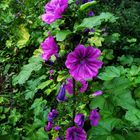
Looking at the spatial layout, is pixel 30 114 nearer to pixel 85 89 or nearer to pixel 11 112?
pixel 11 112

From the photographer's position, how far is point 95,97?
170 centimetres

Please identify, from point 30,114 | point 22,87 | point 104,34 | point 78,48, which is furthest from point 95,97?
point 104,34

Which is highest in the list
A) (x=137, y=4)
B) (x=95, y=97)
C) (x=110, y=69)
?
(x=137, y=4)

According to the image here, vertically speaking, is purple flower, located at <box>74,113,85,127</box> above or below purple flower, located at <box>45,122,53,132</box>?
above

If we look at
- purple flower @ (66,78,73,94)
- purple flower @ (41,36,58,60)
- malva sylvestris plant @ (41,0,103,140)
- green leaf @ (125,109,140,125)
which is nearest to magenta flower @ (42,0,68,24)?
malva sylvestris plant @ (41,0,103,140)

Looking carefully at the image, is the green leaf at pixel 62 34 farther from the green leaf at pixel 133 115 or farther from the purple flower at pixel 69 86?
the green leaf at pixel 133 115

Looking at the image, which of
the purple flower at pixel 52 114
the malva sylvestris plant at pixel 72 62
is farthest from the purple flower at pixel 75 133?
the purple flower at pixel 52 114

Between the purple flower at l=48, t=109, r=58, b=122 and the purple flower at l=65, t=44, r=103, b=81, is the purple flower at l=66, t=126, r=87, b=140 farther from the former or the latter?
the purple flower at l=65, t=44, r=103, b=81

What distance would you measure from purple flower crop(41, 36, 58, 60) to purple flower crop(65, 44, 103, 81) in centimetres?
8

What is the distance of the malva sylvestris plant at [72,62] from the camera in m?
1.51

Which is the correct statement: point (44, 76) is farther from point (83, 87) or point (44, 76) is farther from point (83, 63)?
point (83, 63)

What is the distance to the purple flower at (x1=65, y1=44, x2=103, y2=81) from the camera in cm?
158

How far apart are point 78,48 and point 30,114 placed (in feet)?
4.51

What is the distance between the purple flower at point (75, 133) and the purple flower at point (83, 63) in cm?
33
